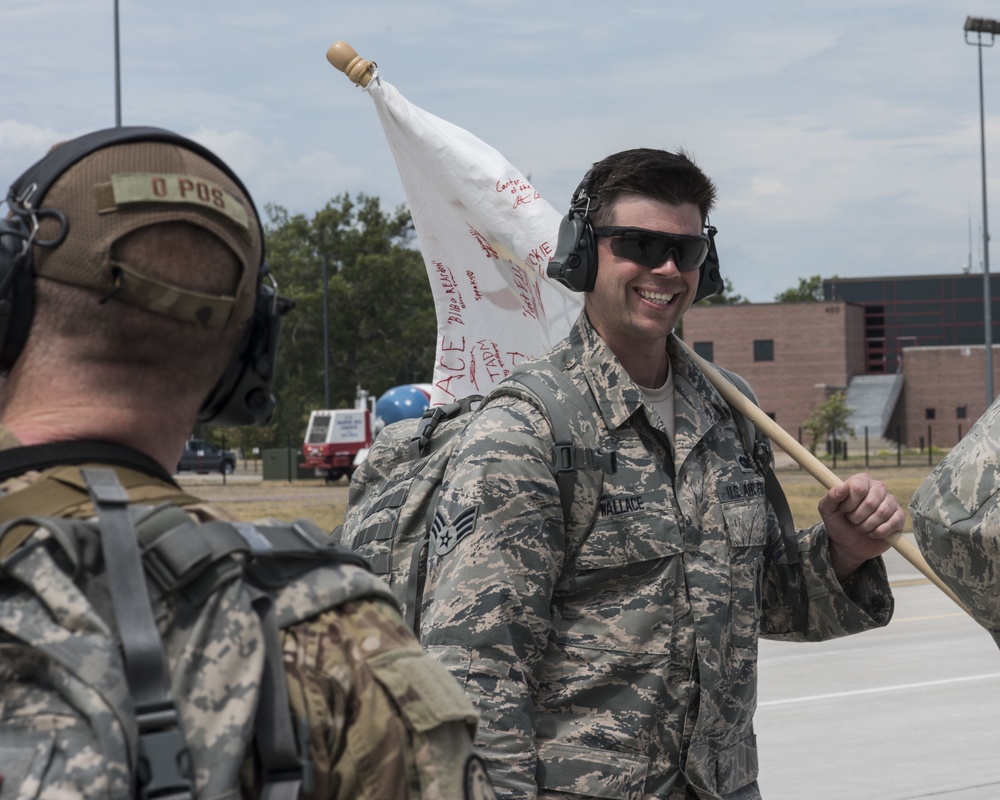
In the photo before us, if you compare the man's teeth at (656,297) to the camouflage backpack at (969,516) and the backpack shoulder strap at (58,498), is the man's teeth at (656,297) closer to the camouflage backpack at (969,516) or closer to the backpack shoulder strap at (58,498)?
the camouflage backpack at (969,516)

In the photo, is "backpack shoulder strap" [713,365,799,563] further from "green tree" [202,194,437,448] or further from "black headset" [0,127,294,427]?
"green tree" [202,194,437,448]

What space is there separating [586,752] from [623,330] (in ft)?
3.48

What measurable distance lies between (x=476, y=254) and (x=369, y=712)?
3.47 m

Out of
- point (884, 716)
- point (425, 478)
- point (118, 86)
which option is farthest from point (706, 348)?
point (425, 478)

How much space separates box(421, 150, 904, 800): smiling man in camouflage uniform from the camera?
320 centimetres

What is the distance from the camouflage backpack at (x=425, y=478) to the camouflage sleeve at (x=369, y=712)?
1.71 m

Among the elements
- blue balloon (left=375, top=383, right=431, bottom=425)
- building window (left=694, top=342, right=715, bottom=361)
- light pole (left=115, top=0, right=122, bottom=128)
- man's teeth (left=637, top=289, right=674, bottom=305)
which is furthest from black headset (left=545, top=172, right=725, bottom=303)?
building window (left=694, top=342, right=715, bottom=361)

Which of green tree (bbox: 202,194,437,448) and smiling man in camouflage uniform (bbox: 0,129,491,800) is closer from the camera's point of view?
smiling man in camouflage uniform (bbox: 0,129,491,800)

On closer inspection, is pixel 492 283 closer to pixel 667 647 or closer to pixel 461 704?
pixel 667 647

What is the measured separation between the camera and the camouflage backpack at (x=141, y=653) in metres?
1.41

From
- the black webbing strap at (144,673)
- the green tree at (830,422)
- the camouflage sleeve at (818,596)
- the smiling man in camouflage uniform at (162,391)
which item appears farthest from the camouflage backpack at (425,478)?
the green tree at (830,422)

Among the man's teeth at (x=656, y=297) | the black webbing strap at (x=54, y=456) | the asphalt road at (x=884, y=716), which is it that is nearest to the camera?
the black webbing strap at (x=54, y=456)

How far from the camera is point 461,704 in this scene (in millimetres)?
1627

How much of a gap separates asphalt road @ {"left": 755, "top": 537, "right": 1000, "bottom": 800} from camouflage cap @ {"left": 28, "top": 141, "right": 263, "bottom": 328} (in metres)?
6.56
